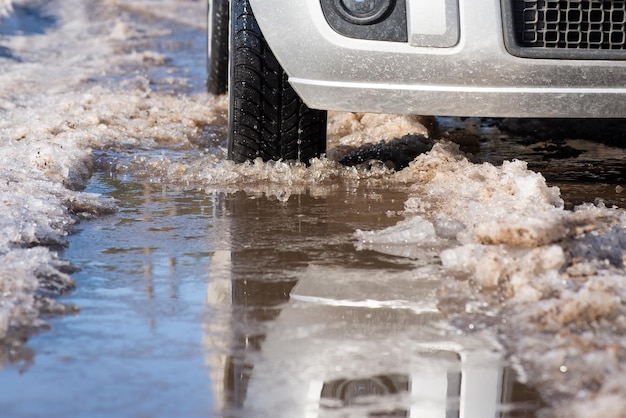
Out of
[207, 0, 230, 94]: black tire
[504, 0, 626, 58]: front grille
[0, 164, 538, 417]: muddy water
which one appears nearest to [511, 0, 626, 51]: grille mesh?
[504, 0, 626, 58]: front grille

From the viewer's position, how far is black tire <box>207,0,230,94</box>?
5654mm

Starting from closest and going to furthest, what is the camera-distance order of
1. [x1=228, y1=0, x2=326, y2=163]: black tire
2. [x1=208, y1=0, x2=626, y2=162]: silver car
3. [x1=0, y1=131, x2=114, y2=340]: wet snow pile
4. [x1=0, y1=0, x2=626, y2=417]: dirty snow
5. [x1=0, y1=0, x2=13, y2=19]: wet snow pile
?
[x1=0, y1=0, x2=626, y2=417]: dirty snow, [x1=0, y1=131, x2=114, y2=340]: wet snow pile, [x1=208, y1=0, x2=626, y2=162]: silver car, [x1=228, y1=0, x2=326, y2=163]: black tire, [x1=0, y1=0, x2=13, y2=19]: wet snow pile

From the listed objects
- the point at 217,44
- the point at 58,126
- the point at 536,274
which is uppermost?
the point at 217,44

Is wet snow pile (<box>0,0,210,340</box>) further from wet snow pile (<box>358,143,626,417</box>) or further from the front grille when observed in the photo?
the front grille

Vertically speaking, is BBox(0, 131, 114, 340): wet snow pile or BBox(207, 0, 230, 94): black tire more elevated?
BBox(207, 0, 230, 94): black tire

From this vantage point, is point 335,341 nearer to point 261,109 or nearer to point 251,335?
point 251,335

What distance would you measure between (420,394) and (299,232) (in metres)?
1.23

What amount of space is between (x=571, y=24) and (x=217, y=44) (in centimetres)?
288

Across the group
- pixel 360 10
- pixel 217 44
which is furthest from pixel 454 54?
pixel 217 44

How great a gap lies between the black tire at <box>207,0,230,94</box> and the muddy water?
100 inches

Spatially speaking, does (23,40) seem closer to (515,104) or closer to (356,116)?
(356,116)

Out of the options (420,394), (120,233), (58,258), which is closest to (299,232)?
(120,233)

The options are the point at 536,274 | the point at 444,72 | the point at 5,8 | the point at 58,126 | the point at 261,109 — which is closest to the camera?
the point at 536,274

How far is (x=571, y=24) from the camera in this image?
11.1ft
